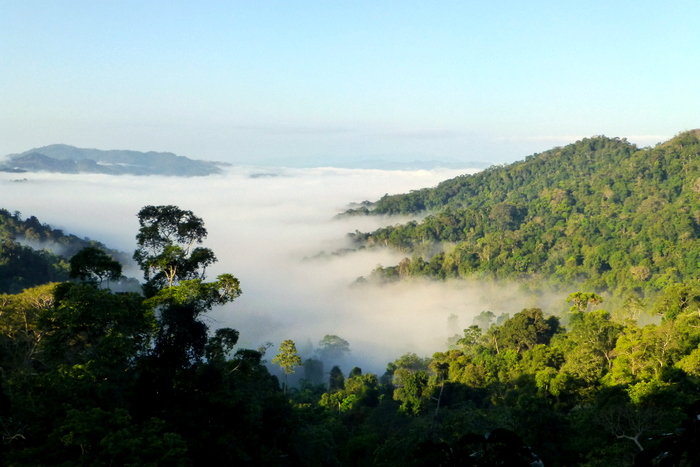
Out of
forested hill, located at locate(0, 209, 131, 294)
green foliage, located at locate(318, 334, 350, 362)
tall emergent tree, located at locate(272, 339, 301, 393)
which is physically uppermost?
forested hill, located at locate(0, 209, 131, 294)

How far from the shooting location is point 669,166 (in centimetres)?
9638

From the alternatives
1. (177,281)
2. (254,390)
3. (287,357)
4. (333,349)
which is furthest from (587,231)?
(254,390)

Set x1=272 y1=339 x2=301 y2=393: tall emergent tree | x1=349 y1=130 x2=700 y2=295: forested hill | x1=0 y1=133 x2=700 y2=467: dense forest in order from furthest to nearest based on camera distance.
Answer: x1=349 y1=130 x2=700 y2=295: forested hill → x1=272 y1=339 x2=301 y2=393: tall emergent tree → x1=0 y1=133 x2=700 y2=467: dense forest

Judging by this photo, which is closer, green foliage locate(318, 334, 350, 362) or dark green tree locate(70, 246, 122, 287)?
dark green tree locate(70, 246, 122, 287)

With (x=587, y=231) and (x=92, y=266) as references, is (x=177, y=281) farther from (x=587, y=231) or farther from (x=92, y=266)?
(x=587, y=231)

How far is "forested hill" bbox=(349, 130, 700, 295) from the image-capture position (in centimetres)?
6844

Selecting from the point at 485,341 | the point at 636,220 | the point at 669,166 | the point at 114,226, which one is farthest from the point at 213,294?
the point at 114,226

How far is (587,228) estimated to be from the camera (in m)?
85.9

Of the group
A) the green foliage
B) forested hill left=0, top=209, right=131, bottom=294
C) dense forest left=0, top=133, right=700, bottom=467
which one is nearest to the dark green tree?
dense forest left=0, top=133, right=700, bottom=467

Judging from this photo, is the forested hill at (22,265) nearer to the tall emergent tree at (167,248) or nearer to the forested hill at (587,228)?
the tall emergent tree at (167,248)

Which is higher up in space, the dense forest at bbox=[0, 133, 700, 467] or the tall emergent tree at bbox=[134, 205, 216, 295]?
the tall emergent tree at bbox=[134, 205, 216, 295]

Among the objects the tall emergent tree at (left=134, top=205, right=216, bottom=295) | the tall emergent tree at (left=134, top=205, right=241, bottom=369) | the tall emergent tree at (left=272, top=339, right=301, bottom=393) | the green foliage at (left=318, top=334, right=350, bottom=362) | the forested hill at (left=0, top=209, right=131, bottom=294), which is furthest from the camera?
the green foliage at (left=318, top=334, right=350, bottom=362)

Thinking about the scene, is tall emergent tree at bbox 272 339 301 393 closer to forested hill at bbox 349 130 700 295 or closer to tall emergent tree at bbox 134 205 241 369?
tall emergent tree at bbox 134 205 241 369

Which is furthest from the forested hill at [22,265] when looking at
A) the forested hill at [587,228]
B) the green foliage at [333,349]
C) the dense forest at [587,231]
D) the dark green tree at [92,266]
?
the forested hill at [587,228]
